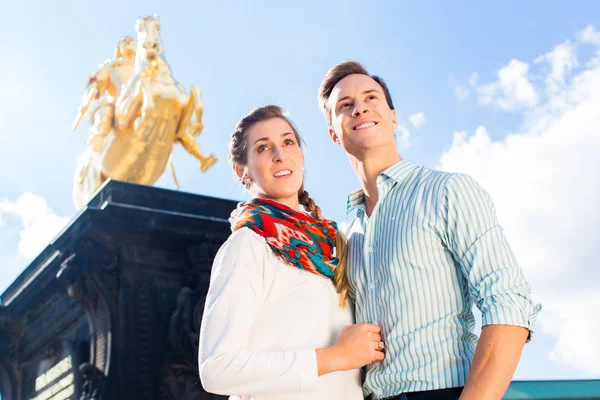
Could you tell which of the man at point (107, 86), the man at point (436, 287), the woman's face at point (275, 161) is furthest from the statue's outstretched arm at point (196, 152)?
the man at point (436, 287)

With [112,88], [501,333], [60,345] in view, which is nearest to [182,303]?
[60,345]

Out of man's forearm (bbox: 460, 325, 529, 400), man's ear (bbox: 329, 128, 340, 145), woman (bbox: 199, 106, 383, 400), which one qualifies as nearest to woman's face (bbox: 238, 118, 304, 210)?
woman (bbox: 199, 106, 383, 400)

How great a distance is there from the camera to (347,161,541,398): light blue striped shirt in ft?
6.41

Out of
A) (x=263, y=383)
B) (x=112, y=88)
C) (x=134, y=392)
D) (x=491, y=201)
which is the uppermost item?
(x=112, y=88)

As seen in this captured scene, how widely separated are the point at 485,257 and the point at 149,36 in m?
7.28

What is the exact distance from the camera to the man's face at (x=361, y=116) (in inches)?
93.1

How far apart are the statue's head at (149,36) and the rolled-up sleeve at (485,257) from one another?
697 cm

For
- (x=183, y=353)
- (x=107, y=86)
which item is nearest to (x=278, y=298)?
(x=183, y=353)

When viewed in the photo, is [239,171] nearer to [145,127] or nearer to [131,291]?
[131,291]

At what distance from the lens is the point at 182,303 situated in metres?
6.34

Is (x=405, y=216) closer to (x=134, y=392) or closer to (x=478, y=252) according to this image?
(x=478, y=252)

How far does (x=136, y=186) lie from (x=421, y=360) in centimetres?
496

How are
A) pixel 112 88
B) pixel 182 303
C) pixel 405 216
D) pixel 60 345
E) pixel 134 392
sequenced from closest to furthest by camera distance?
1. pixel 405 216
2. pixel 134 392
3. pixel 182 303
4. pixel 60 345
5. pixel 112 88

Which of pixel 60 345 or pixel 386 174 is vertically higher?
pixel 60 345
